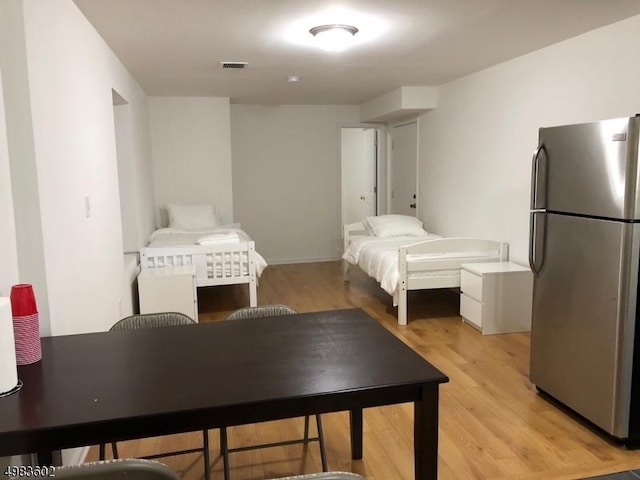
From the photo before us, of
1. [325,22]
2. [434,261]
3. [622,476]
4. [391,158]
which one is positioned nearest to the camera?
[622,476]

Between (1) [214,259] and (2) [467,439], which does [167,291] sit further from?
(2) [467,439]

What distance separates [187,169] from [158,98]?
2.95 feet

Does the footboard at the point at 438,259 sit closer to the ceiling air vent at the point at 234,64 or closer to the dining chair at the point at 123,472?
the ceiling air vent at the point at 234,64

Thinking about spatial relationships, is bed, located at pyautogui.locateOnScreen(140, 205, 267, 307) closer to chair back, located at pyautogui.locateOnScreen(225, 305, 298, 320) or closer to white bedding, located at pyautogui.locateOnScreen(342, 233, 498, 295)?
white bedding, located at pyautogui.locateOnScreen(342, 233, 498, 295)

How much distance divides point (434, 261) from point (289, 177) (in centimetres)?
333

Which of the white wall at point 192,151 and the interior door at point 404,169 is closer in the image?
the white wall at point 192,151

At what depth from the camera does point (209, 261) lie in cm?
453

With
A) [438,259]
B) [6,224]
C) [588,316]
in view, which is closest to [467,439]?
[588,316]

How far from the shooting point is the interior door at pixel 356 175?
307 inches

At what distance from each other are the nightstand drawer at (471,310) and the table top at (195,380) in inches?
97.2

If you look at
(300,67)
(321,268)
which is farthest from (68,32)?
(321,268)

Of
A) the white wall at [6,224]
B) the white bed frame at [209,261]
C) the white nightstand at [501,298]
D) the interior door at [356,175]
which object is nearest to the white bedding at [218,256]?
the white bed frame at [209,261]

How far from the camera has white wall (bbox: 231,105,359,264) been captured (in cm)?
698

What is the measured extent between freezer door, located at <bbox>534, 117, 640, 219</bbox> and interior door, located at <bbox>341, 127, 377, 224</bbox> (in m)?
4.94
